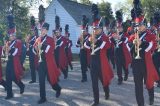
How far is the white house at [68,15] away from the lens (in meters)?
34.7

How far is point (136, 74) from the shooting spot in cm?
909

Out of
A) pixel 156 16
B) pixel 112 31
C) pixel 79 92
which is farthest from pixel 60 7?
pixel 79 92

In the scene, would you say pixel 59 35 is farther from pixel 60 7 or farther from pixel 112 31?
pixel 60 7

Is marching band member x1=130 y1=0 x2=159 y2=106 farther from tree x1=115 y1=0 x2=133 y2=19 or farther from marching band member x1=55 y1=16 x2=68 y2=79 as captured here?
tree x1=115 y1=0 x2=133 y2=19

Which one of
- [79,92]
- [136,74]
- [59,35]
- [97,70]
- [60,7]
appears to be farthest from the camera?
[60,7]

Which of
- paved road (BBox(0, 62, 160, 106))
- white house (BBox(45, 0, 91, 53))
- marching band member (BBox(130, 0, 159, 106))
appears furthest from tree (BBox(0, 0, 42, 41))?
marching band member (BBox(130, 0, 159, 106))

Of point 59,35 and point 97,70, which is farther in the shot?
point 59,35

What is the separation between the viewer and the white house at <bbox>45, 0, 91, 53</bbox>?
34.7 m

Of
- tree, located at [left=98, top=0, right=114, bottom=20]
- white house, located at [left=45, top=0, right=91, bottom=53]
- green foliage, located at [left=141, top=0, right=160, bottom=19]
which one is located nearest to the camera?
white house, located at [left=45, top=0, right=91, bottom=53]

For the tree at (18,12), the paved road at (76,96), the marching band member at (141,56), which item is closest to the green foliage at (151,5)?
the tree at (18,12)

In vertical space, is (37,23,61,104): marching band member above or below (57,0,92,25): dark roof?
below

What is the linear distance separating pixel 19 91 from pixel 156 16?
5.46m

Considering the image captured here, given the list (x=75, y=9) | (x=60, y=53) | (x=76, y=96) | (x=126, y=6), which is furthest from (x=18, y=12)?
(x=126, y=6)

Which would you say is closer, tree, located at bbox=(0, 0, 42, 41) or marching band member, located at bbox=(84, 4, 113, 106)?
marching band member, located at bbox=(84, 4, 113, 106)
